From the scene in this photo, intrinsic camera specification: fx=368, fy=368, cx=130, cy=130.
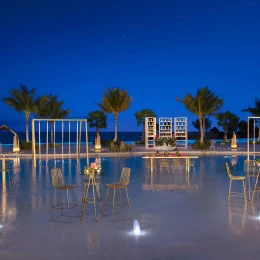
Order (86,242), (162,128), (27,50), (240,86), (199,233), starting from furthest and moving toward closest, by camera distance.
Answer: (240,86) < (27,50) < (162,128) < (199,233) < (86,242)

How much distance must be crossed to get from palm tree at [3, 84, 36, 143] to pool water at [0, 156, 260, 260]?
56.9ft

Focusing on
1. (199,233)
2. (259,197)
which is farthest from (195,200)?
(199,233)

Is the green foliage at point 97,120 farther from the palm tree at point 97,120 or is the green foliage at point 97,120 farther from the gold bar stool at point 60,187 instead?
the gold bar stool at point 60,187

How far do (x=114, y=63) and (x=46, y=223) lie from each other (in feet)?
105

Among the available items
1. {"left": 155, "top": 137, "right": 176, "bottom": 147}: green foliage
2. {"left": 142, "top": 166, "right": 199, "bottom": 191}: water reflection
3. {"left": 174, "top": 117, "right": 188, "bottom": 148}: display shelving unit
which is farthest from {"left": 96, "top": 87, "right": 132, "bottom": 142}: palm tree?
{"left": 142, "top": 166, "right": 199, "bottom": 191}: water reflection

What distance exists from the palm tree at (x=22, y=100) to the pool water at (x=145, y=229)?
56.9 feet

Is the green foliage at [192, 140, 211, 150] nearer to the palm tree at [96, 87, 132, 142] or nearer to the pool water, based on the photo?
the palm tree at [96, 87, 132, 142]

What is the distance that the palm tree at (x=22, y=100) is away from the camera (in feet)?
87.6

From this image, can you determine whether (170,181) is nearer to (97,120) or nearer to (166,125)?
(166,125)

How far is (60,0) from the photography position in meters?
25.5

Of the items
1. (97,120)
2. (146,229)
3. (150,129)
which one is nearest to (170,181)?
(146,229)

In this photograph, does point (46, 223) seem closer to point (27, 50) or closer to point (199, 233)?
point (199, 233)

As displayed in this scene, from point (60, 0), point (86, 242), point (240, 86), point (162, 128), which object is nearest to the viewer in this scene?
point (86, 242)

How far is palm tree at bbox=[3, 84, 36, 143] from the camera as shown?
87.6 ft
